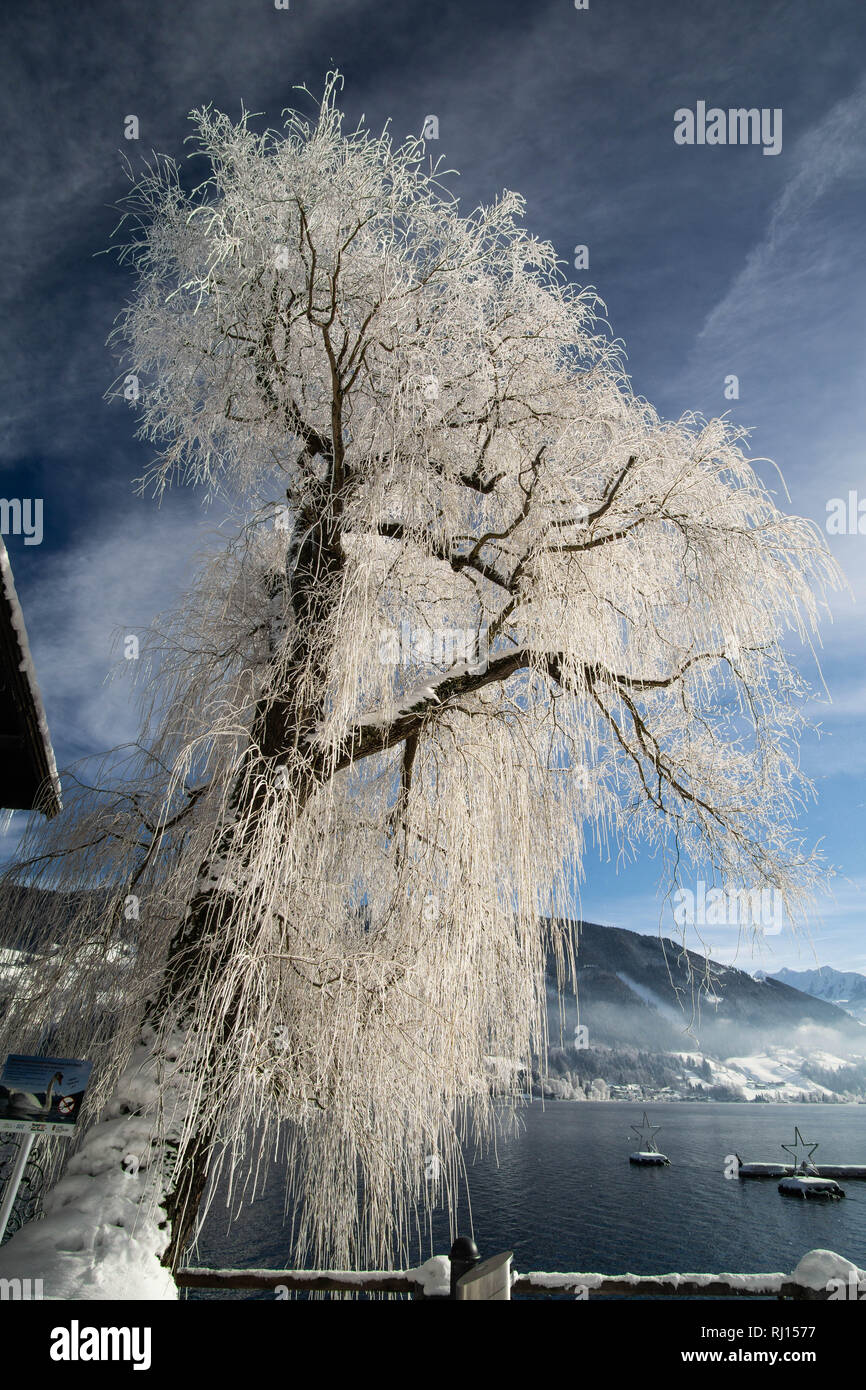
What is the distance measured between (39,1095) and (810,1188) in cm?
5785

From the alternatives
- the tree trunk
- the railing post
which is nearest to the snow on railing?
the railing post

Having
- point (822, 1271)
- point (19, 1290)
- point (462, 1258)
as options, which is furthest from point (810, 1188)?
point (19, 1290)

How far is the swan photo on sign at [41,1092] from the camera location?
10.8ft

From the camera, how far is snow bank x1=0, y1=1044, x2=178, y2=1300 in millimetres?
2859

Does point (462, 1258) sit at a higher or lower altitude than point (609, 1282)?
higher

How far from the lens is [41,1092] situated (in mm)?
3336

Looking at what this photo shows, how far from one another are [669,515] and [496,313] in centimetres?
191

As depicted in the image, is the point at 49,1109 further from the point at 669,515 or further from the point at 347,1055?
the point at 669,515

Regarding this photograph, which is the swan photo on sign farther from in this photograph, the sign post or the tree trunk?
the tree trunk

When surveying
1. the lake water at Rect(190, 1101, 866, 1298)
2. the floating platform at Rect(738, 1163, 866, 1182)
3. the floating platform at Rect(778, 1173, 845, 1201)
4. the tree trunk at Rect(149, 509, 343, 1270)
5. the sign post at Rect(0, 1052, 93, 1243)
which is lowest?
the floating platform at Rect(738, 1163, 866, 1182)

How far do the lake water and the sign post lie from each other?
A: 1427 cm

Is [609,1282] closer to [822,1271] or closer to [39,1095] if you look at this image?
[822,1271]

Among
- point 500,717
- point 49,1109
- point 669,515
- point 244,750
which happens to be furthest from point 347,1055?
point 669,515
